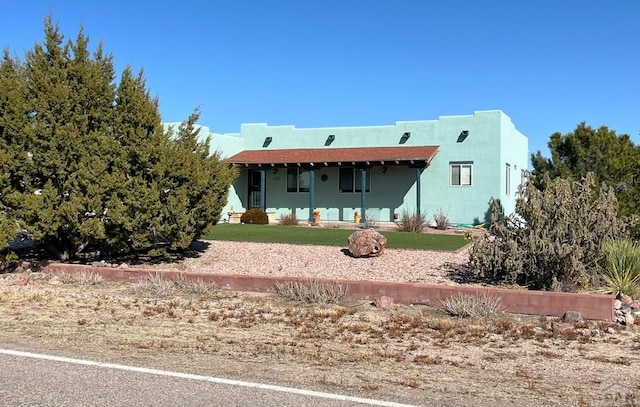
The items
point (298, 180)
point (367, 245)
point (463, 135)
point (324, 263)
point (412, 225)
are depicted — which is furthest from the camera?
point (298, 180)

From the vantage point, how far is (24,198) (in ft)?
39.8

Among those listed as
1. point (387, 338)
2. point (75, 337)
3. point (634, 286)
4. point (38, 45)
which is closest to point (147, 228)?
point (38, 45)

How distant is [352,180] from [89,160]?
16222 millimetres

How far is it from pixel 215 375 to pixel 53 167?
8.58 metres

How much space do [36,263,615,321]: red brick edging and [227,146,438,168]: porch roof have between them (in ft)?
47.9

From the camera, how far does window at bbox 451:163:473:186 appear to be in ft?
83.3

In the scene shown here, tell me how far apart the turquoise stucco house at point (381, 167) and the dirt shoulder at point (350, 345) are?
16.3m

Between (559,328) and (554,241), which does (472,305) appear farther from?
(554,241)

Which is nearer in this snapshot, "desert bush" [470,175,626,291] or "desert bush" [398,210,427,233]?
"desert bush" [470,175,626,291]

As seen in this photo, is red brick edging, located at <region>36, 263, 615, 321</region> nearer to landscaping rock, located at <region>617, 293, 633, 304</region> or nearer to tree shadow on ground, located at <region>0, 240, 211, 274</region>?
landscaping rock, located at <region>617, 293, 633, 304</region>

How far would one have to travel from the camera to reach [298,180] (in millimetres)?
28328

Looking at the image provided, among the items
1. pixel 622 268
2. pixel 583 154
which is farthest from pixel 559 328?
pixel 583 154

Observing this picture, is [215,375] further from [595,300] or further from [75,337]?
[595,300]

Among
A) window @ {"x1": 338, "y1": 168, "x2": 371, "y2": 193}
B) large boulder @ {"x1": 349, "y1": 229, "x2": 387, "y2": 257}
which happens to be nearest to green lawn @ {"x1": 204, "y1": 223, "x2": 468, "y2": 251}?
large boulder @ {"x1": 349, "y1": 229, "x2": 387, "y2": 257}
